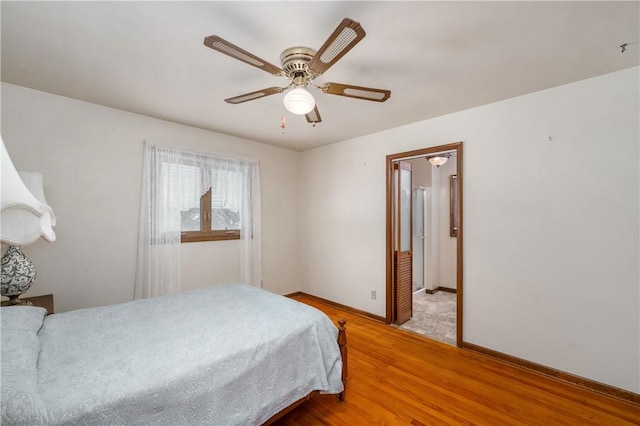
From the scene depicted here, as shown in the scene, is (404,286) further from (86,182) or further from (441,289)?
(86,182)

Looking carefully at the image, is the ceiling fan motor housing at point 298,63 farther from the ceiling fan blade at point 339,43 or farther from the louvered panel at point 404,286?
the louvered panel at point 404,286

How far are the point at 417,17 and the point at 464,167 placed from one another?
178 cm

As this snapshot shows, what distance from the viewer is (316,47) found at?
1.83 m

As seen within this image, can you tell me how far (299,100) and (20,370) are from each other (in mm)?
1761

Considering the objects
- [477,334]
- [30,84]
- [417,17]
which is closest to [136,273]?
[30,84]

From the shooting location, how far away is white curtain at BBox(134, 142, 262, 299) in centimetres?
309

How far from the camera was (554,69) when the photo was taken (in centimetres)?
212

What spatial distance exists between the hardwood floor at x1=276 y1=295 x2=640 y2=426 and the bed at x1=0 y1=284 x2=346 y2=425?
0.76 feet

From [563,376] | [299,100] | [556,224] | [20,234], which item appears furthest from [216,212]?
[563,376]

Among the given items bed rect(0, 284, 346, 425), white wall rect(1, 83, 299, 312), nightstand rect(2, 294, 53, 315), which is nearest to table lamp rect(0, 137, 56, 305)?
nightstand rect(2, 294, 53, 315)

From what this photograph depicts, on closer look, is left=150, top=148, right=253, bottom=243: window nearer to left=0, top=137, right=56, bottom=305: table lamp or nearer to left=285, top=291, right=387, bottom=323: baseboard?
left=0, top=137, right=56, bottom=305: table lamp

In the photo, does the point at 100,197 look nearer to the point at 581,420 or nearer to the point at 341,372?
the point at 341,372

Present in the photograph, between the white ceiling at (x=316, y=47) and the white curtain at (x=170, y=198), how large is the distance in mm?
716

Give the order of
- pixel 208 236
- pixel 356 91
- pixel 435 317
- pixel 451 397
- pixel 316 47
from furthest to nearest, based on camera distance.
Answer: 1. pixel 435 317
2. pixel 208 236
3. pixel 451 397
4. pixel 356 91
5. pixel 316 47
